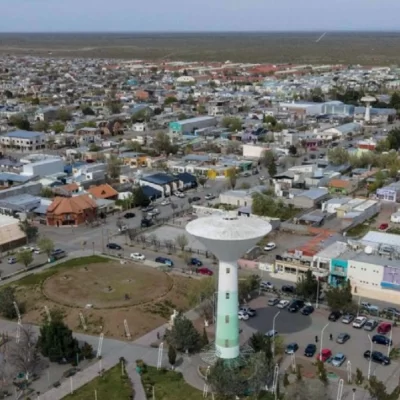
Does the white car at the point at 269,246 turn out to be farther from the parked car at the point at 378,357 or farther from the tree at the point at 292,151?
the tree at the point at 292,151

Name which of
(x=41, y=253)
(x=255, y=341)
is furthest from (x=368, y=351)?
(x=41, y=253)

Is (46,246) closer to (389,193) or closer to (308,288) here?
(308,288)

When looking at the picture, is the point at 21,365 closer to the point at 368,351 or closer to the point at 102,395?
the point at 102,395

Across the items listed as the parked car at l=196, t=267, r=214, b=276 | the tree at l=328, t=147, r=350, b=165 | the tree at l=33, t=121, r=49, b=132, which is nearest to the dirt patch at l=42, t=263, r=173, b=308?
the parked car at l=196, t=267, r=214, b=276

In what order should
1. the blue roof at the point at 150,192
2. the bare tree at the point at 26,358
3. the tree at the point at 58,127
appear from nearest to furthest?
the bare tree at the point at 26,358, the blue roof at the point at 150,192, the tree at the point at 58,127

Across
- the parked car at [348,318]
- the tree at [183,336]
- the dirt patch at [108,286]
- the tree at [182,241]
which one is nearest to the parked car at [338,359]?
the parked car at [348,318]

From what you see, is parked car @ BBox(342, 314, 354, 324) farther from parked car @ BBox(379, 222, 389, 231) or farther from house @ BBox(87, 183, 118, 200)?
house @ BBox(87, 183, 118, 200)
